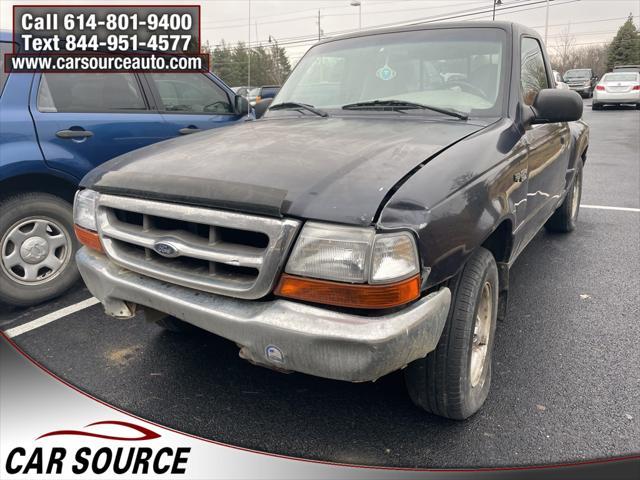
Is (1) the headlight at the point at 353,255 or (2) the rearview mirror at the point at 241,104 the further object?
(2) the rearview mirror at the point at 241,104

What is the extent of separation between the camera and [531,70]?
138 inches

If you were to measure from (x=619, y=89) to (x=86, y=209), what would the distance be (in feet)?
78.8

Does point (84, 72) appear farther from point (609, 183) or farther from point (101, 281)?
point (609, 183)

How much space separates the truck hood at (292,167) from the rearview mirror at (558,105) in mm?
495

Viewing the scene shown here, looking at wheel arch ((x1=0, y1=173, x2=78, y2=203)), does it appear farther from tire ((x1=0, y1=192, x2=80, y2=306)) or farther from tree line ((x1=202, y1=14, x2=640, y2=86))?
tree line ((x1=202, y1=14, x2=640, y2=86))

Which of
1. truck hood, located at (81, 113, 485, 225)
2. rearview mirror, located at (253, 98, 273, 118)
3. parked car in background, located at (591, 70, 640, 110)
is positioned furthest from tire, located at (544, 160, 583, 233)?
parked car in background, located at (591, 70, 640, 110)

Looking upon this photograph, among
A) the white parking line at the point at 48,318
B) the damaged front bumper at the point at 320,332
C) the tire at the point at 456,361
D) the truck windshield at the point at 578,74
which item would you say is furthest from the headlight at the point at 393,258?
the truck windshield at the point at 578,74

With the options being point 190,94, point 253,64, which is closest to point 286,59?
point 253,64

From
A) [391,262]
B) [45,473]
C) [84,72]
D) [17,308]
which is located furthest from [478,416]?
[84,72]

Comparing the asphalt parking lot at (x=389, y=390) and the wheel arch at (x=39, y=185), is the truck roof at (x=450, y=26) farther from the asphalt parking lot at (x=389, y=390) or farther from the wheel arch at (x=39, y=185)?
the wheel arch at (x=39, y=185)

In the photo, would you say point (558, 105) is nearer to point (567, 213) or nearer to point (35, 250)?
point (567, 213)

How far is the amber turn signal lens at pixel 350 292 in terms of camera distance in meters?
1.80

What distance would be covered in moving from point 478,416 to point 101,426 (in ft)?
Answer: 5.72

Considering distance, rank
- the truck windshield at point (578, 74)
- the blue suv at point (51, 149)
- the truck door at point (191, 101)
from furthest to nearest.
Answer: the truck windshield at point (578, 74), the truck door at point (191, 101), the blue suv at point (51, 149)
